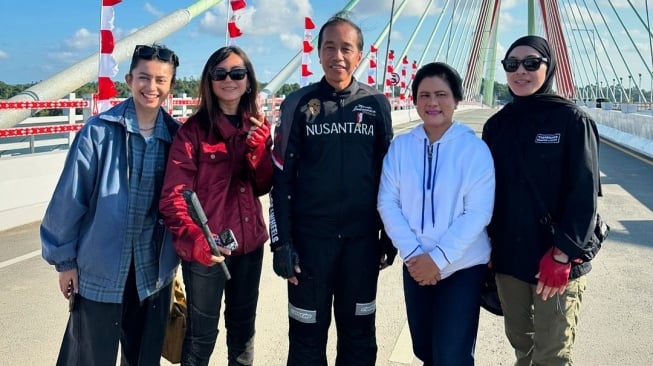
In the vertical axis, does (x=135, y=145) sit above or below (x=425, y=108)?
below

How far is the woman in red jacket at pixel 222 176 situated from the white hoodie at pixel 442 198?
2.03 feet

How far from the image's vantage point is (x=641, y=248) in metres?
5.44

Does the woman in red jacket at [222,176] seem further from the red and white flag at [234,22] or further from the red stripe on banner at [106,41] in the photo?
the red and white flag at [234,22]

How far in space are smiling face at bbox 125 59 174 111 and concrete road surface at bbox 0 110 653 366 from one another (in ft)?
5.21

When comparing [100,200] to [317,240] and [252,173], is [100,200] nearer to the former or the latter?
[252,173]

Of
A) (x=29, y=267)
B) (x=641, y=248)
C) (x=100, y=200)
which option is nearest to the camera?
(x=100, y=200)

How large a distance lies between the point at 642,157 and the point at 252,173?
12725 mm

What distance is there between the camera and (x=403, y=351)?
328 cm

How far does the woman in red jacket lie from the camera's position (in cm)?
245

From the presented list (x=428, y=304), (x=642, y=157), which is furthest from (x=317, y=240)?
(x=642, y=157)

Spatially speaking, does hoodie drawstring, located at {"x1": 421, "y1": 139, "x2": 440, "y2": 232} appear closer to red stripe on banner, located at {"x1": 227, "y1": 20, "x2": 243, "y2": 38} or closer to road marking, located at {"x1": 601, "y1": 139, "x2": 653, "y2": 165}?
red stripe on banner, located at {"x1": 227, "y1": 20, "x2": 243, "y2": 38}

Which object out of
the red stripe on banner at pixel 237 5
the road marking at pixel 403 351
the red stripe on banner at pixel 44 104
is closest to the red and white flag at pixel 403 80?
the red stripe on banner at pixel 237 5

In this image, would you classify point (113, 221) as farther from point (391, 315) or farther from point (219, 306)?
point (391, 315)

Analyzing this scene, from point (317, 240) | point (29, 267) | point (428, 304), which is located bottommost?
point (29, 267)
